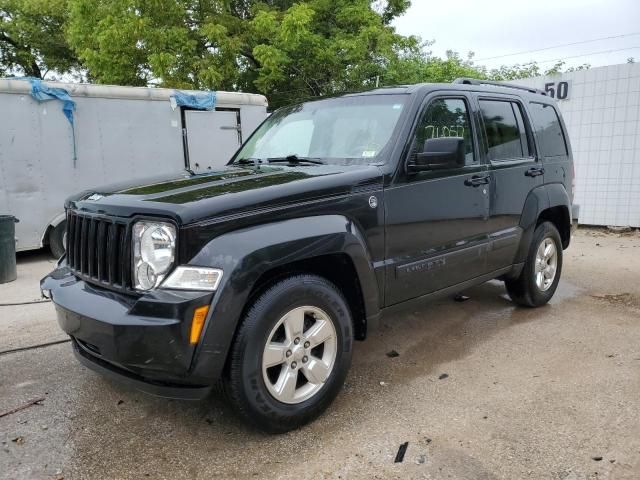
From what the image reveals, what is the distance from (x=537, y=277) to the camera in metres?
4.96

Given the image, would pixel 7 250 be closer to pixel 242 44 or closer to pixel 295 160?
pixel 295 160

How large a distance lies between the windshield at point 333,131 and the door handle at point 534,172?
1.59 meters

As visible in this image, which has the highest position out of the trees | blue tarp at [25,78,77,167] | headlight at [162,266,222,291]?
the trees

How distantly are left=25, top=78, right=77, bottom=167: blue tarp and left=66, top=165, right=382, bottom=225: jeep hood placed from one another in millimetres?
5348

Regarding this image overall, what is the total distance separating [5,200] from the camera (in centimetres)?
757

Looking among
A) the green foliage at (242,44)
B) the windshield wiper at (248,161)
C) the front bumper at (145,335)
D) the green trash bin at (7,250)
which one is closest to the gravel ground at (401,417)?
the front bumper at (145,335)

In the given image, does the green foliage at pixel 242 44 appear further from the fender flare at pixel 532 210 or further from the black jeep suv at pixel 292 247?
the black jeep suv at pixel 292 247

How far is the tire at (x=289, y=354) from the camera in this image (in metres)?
2.62

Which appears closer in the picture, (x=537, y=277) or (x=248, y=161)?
(x=248, y=161)

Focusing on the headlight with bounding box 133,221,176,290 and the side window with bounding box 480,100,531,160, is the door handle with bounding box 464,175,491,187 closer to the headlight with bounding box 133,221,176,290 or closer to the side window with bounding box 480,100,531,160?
the side window with bounding box 480,100,531,160

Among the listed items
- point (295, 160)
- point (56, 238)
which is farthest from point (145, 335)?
point (56, 238)

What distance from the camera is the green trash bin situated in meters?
6.71

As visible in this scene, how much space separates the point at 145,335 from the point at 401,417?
5.12 feet

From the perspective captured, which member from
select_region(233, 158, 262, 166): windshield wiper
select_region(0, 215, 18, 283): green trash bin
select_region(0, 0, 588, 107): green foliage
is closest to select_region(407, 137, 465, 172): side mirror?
select_region(233, 158, 262, 166): windshield wiper
